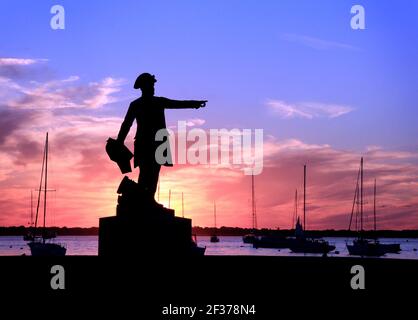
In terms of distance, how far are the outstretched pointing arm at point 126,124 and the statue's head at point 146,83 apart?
1.29 ft

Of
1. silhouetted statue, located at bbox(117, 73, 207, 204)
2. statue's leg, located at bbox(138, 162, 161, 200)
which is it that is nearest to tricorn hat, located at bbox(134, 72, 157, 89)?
silhouetted statue, located at bbox(117, 73, 207, 204)

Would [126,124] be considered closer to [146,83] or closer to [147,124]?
[147,124]

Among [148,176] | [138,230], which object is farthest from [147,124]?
[138,230]

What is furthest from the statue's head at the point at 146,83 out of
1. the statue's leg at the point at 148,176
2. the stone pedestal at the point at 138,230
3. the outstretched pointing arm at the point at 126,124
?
Result: the stone pedestal at the point at 138,230

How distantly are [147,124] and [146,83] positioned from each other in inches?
32.2

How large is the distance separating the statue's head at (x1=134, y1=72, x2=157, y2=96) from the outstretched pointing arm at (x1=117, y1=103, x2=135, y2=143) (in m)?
0.39

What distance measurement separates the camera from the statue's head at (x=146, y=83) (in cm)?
1262

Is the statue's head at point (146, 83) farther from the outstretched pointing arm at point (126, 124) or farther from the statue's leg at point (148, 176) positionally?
the statue's leg at point (148, 176)

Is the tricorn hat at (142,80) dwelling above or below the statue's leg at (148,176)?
above

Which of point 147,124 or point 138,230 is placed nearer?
point 138,230

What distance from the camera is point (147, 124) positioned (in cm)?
1257

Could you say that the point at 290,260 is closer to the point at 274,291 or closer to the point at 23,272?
the point at 274,291
